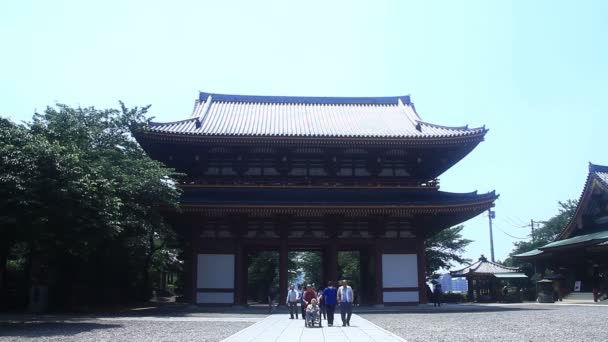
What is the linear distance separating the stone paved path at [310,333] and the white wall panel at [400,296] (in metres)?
9.21

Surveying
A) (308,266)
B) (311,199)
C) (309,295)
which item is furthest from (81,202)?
(308,266)

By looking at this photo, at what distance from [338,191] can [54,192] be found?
569 inches

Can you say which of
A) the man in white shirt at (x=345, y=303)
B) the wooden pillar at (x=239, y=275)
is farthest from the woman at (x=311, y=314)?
the wooden pillar at (x=239, y=275)

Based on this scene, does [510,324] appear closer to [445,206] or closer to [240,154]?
[445,206]

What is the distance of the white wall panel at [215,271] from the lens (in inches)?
1071

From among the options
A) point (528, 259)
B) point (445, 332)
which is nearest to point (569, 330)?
point (445, 332)

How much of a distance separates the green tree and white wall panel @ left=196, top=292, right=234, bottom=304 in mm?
26817

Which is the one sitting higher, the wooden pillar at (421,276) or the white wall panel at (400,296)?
the wooden pillar at (421,276)

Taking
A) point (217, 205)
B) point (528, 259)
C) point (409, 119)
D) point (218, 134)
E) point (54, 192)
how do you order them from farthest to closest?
point (528, 259) → point (409, 119) → point (218, 134) → point (217, 205) → point (54, 192)

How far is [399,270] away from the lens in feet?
91.7

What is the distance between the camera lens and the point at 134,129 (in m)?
26.9

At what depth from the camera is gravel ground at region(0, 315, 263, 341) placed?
14284 mm

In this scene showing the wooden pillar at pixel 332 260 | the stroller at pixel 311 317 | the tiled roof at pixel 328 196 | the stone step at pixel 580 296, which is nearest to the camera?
the stroller at pixel 311 317

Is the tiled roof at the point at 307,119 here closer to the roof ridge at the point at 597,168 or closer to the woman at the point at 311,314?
the woman at the point at 311,314
